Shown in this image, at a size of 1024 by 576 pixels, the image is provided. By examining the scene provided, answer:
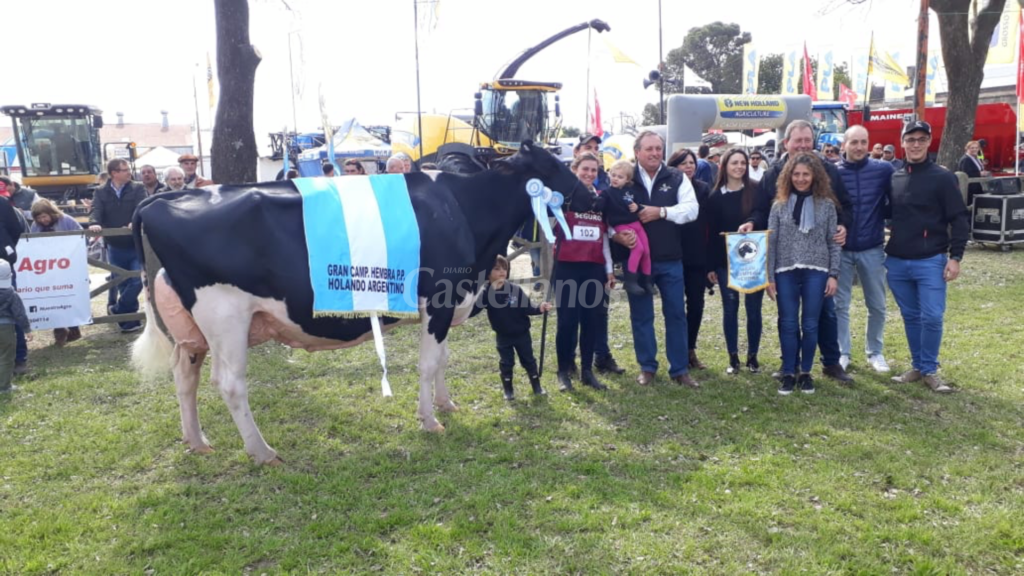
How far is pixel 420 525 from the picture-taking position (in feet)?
13.0

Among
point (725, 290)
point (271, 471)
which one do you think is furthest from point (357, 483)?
point (725, 290)

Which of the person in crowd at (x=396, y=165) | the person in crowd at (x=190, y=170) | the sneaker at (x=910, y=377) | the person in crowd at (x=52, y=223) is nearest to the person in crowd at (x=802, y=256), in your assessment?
the sneaker at (x=910, y=377)

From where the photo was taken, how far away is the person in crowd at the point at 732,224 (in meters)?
6.42

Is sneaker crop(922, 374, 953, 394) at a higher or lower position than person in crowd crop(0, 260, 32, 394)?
lower

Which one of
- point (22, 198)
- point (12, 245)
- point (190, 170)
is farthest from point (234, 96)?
point (22, 198)

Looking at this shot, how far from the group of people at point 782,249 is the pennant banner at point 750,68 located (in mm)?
30337

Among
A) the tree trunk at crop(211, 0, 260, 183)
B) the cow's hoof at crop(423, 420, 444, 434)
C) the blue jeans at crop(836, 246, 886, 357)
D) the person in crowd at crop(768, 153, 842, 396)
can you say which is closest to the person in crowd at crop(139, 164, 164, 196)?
the tree trunk at crop(211, 0, 260, 183)

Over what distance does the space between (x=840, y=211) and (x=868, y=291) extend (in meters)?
1.02

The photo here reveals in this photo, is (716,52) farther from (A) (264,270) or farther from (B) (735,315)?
(A) (264,270)

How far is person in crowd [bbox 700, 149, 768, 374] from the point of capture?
21.1 ft

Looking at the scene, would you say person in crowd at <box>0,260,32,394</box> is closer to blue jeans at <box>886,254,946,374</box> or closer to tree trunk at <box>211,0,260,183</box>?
tree trunk at <box>211,0,260,183</box>

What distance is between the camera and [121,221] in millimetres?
9445

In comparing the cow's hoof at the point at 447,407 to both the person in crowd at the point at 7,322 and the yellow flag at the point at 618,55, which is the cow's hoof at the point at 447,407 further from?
the yellow flag at the point at 618,55

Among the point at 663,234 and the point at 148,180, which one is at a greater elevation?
the point at 148,180
